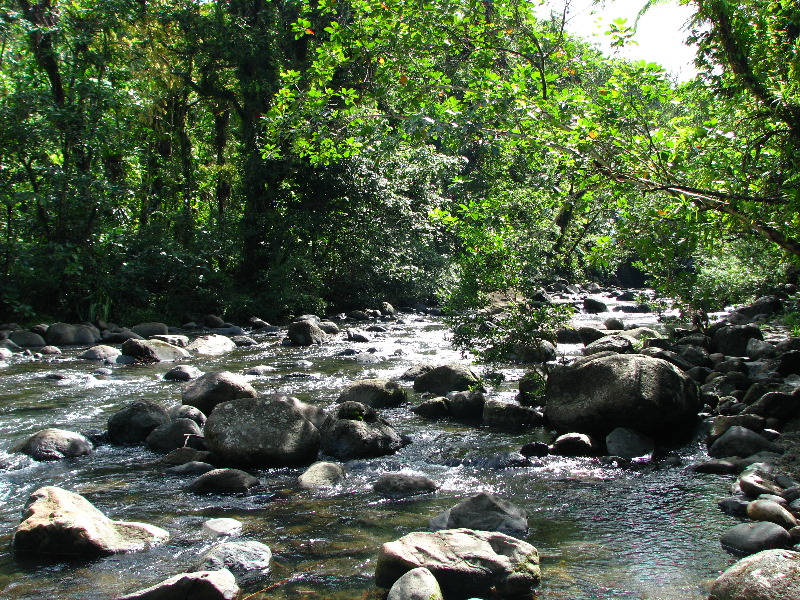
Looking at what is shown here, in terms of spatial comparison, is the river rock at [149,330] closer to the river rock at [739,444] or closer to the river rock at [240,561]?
the river rock at [240,561]

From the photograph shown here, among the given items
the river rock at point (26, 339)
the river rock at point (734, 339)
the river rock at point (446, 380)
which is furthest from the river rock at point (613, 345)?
the river rock at point (26, 339)

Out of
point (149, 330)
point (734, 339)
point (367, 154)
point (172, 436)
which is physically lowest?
point (172, 436)

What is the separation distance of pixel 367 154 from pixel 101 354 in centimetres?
1104

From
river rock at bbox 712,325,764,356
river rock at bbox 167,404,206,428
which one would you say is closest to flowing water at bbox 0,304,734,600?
river rock at bbox 167,404,206,428

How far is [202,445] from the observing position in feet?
24.2

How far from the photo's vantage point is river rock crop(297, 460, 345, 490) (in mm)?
6191

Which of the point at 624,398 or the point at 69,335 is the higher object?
the point at 624,398

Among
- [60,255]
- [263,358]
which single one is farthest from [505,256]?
[60,255]

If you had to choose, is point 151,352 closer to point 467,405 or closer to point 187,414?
point 187,414

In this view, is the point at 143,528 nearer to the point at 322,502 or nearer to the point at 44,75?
the point at 322,502

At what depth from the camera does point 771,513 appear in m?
4.86

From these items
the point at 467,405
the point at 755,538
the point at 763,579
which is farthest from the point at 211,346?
the point at 763,579

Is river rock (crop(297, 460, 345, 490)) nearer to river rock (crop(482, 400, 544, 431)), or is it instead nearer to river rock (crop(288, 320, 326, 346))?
river rock (crop(482, 400, 544, 431))

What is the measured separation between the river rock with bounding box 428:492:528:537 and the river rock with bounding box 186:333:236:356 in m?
10.6
